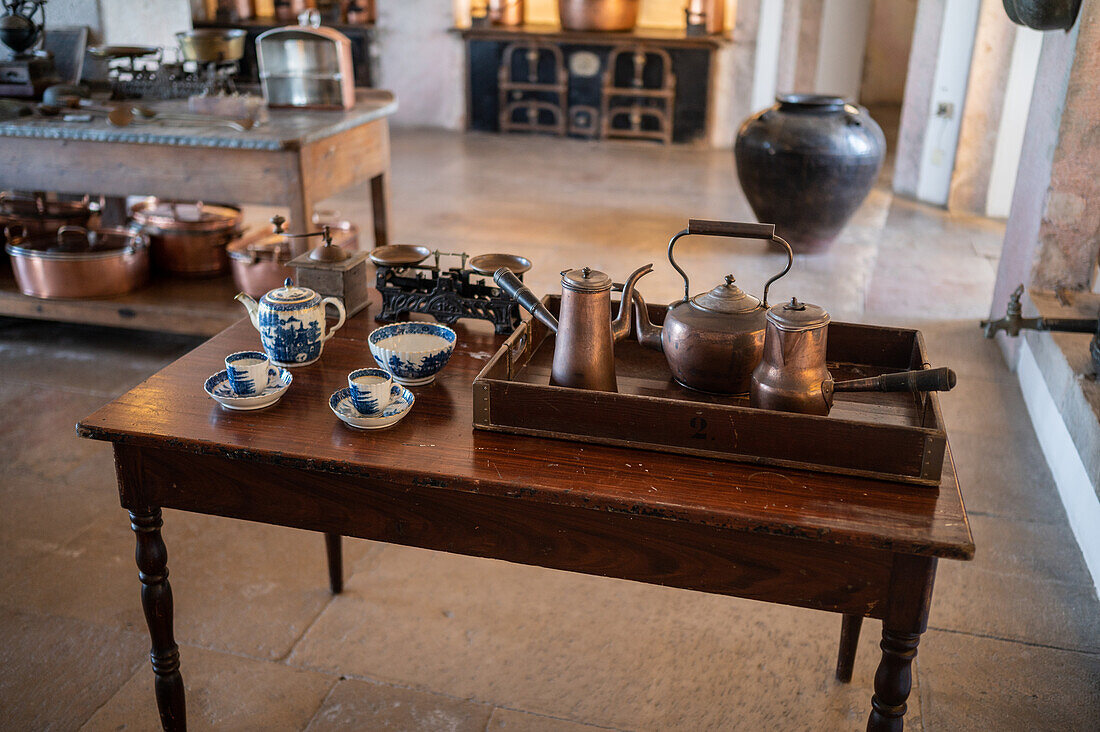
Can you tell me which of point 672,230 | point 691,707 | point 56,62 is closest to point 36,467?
point 691,707

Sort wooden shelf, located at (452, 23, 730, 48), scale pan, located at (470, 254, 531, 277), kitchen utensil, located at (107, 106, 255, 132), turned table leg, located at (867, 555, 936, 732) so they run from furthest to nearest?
wooden shelf, located at (452, 23, 730, 48) < kitchen utensil, located at (107, 106, 255, 132) < scale pan, located at (470, 254, 531, 277) < turned table leg, located at (867, 555, 936, 732)

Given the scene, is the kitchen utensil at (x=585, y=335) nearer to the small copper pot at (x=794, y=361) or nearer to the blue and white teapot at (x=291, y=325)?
the small copper pot at (x=794, y=361)

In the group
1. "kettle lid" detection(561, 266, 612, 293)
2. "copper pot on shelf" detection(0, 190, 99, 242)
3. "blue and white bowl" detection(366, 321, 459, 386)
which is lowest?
"copper pot on shelf" detection(0, 190, 99, 242)

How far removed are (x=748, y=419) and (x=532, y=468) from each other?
0.34m

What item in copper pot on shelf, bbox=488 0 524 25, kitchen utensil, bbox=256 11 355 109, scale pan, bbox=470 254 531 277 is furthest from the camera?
copper pot on shelf, bbox=488 0 524 25

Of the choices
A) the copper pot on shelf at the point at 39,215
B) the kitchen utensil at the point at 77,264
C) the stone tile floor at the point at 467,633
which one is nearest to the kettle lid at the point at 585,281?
the stone tile floor at the point at 467,633

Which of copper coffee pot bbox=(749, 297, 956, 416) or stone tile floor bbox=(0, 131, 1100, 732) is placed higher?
copper coffee pot bbox=(749, 297, 956, 416)

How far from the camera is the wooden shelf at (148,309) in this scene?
357cm

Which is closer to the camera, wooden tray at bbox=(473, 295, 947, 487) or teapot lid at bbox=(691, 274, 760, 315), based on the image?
wooden tray at bbox=(473, 295, 947, 487)

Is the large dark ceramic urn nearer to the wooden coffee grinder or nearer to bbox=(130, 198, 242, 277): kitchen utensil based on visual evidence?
bbox=(130, 198, 242, 277): kitchen utensil

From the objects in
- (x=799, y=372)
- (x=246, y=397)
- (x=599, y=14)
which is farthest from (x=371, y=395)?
(x=599, y=14)

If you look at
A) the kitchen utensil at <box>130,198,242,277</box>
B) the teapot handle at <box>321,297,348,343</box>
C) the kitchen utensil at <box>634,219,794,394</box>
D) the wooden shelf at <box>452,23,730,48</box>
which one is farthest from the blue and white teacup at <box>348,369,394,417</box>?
the wooden shelf at <box>452,23,730,48</box>

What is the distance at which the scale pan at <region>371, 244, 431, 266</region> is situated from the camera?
2.11 meters

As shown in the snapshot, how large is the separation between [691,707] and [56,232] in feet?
10.8
